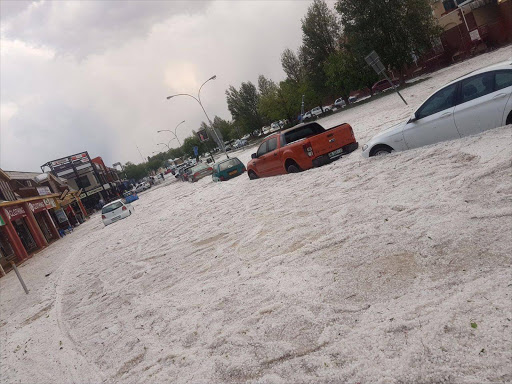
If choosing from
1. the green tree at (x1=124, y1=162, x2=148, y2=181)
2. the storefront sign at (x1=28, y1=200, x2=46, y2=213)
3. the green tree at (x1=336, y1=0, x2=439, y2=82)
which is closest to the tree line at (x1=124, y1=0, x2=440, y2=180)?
the green tree at (x1=336, y1=0, x2=439, y2=82)

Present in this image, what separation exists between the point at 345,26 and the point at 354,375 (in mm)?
46462

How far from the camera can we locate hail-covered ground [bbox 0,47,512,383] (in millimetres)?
2969

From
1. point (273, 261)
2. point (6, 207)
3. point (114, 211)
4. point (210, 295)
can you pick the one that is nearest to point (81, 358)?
point (210, 295)

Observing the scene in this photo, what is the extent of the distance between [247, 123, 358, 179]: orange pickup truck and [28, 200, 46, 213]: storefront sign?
2482cm

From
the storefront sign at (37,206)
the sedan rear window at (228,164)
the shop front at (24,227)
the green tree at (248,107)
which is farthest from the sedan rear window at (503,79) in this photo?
the green tree at (248,107)

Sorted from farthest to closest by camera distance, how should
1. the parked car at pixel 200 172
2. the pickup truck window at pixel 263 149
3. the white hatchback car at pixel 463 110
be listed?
the parked car at pixel 200 172 → the pickup truck window at pixel 263 149 → the white hatchback car at pixel 463 110

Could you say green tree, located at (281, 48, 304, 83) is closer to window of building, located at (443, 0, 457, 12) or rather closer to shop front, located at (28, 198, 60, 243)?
window of building, located at (443, 0, 457, 12)

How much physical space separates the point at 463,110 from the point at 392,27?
38.3 meters

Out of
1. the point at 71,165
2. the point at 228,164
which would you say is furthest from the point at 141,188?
the point at 228,164

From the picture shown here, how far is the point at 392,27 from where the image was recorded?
39750mm

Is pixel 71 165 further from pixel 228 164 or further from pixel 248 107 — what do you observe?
pixel 228 164

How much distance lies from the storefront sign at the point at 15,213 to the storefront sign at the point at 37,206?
2.03 meters

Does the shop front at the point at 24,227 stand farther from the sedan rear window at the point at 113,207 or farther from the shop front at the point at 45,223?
the sedan rear window at the point at 113,207

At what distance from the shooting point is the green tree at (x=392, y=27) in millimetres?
39156
